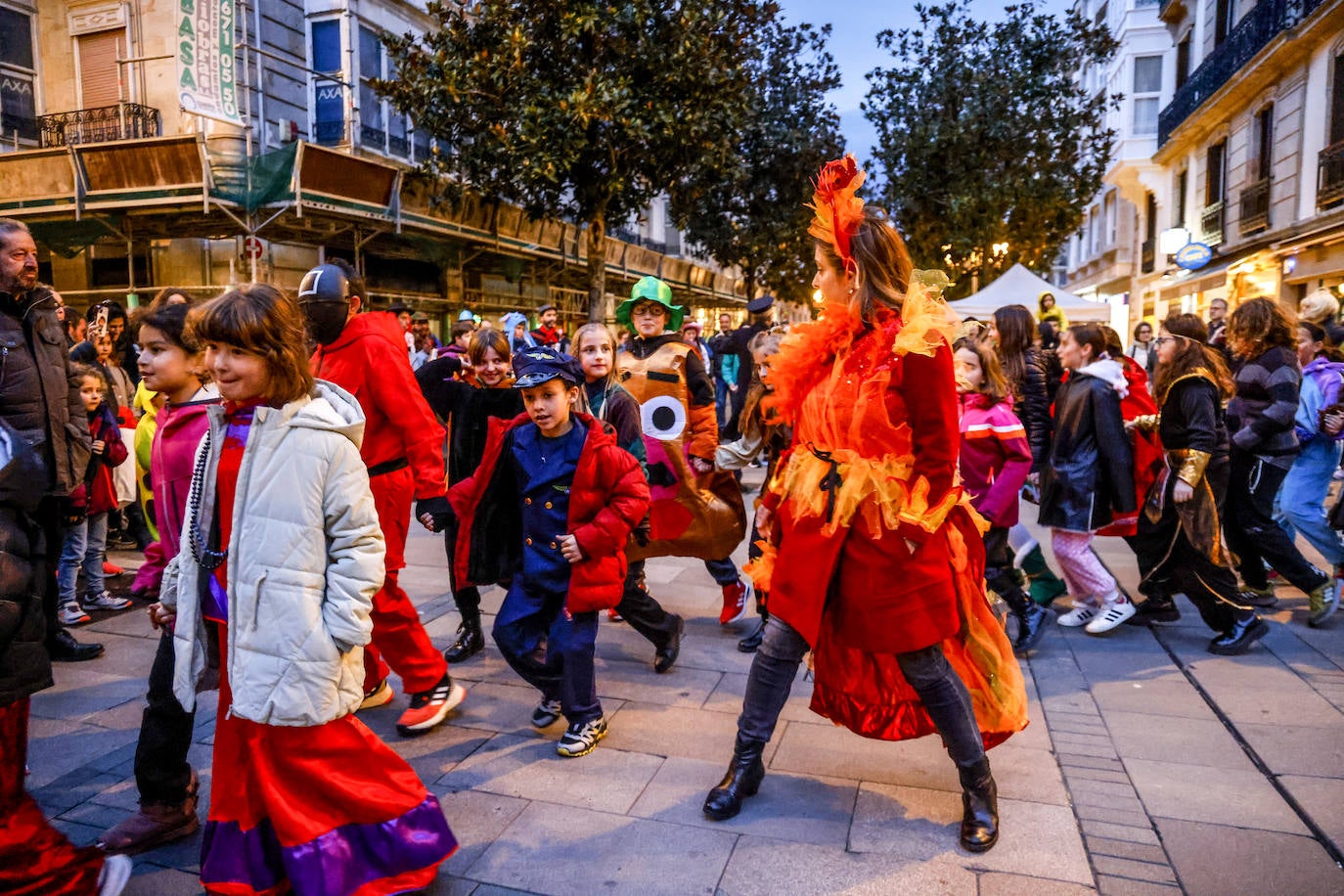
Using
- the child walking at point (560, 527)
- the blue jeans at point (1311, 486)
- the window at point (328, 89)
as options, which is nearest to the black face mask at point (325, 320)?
the child walking at point (560, 527)

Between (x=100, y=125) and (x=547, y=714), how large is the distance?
14.6 meters

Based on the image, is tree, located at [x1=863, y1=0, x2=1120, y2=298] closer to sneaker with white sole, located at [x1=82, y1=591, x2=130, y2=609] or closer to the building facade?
the building facade

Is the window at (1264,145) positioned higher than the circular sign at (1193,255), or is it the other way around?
the window at (1264,145)

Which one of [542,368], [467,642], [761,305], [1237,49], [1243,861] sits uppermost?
[1237,49]

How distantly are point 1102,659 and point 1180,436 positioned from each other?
127 cm

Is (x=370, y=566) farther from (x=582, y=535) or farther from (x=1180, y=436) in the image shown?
(x=1180, y=436)

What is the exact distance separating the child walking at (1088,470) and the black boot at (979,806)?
2.56m

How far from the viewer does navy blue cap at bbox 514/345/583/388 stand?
11.8 ft

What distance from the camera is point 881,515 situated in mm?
2875

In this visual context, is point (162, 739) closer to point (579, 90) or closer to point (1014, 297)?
point (579, 90)

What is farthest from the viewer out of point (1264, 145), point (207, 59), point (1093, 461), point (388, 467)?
point (1264, 145)

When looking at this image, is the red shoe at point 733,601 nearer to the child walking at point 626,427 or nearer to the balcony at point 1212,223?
the child walking at point 626,427

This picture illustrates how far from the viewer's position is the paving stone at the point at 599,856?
109 inches

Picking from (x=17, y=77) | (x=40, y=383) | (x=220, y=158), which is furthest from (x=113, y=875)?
(x=17, y=77)
